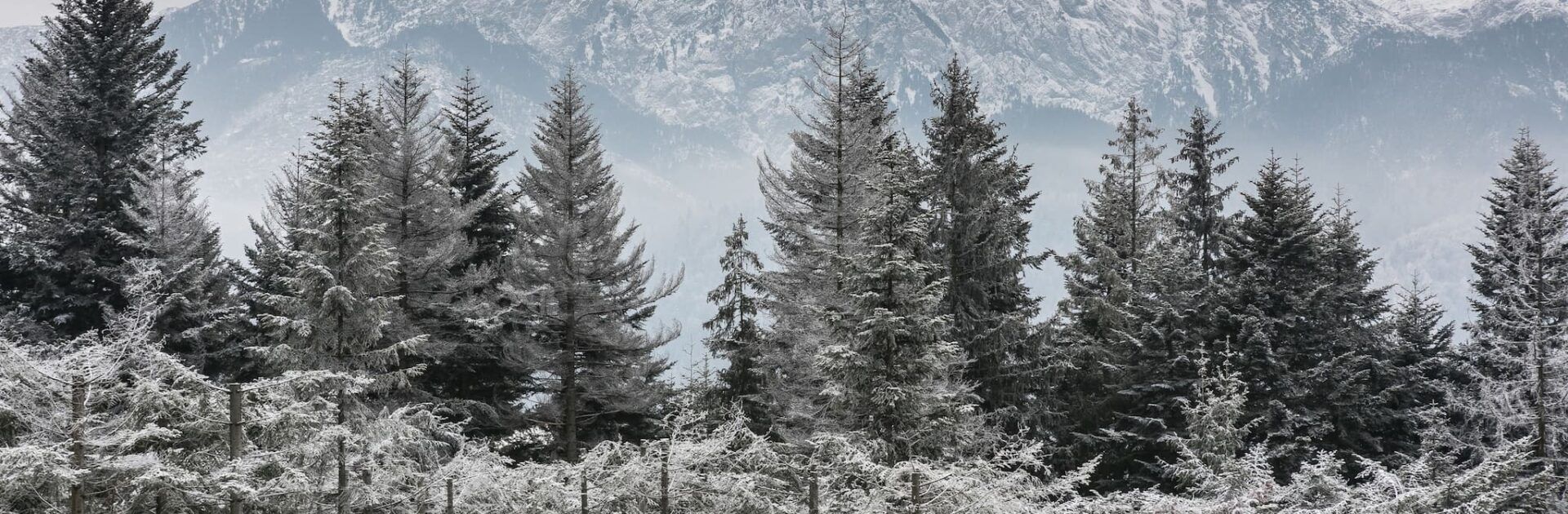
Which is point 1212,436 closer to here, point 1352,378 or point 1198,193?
point 1352,378

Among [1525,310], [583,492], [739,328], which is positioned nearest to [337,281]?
[583,492]

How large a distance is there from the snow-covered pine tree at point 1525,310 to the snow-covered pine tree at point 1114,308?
768 centimetres

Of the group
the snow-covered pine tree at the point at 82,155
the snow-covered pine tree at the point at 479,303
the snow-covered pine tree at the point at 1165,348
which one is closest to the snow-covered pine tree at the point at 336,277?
the snow-covered pine tree at the point at 479,303

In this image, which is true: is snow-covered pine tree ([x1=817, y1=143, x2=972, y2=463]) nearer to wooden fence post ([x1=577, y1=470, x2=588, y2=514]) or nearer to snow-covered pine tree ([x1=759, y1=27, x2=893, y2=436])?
wooden fence post ([x1=577, y1=470, x2=588, y2=514])

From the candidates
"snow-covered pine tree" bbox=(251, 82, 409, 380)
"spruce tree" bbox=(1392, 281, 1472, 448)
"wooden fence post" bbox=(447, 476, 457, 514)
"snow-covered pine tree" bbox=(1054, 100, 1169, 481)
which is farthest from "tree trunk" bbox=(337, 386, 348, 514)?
"spruce tree" bbox=(1392, 281, 1472, 448)

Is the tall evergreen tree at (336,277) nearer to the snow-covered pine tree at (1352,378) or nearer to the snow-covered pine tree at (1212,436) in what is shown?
the snow-covered pine tree at (1212,436)

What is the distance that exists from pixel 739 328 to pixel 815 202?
19.6ft

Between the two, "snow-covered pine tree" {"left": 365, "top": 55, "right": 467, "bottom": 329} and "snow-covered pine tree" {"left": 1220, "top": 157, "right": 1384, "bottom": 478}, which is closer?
"snow-covered pine tree" {"left": 1220, "top": 157, "right": 1384, "bottom": 478}

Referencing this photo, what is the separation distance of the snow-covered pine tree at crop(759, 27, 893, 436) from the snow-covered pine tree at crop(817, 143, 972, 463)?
6.37 m

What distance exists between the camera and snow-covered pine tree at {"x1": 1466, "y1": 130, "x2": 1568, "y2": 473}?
73.3 feet

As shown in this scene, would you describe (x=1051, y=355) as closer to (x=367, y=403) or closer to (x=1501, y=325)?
(x=1501, y=325)

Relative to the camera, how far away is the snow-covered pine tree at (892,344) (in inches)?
615

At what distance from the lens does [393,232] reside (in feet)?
81.8

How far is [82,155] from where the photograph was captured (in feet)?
77.8
